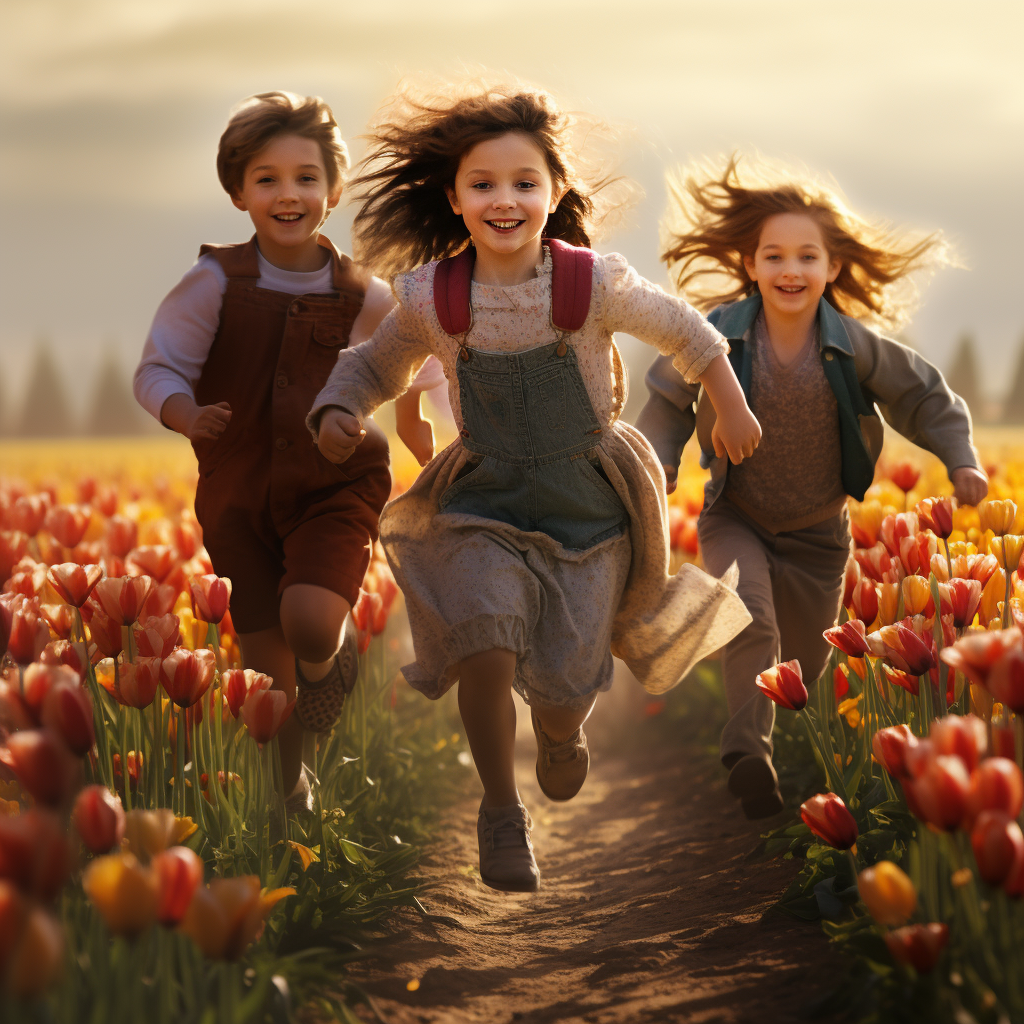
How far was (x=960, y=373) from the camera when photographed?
35.2 metres

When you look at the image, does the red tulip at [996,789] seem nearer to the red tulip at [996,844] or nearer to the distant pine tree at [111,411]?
the red tulip at [996,844]

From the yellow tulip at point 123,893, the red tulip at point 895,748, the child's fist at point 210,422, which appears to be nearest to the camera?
the yellow tulip at point 123,893

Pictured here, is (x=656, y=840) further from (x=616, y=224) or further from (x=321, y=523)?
(x=616, y=224)

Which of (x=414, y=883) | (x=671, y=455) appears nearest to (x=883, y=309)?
(x=671, y=455)

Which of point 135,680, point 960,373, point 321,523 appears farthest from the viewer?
point 960,373

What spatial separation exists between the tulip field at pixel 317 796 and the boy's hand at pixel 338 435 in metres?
0.45

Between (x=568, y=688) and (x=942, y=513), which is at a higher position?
(x=942, y=513)

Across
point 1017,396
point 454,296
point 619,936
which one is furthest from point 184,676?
point 1017,396

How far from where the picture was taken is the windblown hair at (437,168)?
3119 millimetres

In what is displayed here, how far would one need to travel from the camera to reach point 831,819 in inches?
87.7

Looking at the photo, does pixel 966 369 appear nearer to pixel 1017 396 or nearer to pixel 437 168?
pixel 1017 396

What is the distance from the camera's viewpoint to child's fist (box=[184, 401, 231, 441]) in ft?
9.57

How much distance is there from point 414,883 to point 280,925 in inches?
31.0

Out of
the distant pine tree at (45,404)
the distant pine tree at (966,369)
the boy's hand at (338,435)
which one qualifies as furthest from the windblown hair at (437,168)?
the distant pine tree at (45,404)
